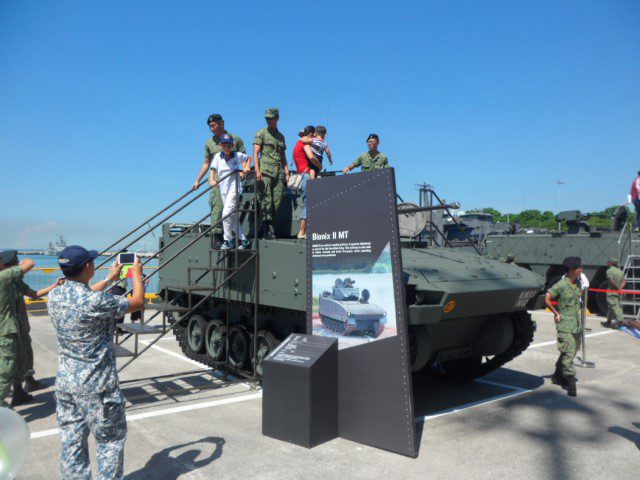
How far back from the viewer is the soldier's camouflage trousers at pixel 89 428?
3.44m

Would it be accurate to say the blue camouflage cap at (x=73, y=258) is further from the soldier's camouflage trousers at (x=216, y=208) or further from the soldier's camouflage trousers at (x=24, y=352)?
the soldier's camouflage trousers at (x=216, y=208)

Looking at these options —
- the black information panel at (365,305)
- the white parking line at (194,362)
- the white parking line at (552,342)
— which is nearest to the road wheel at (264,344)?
the white parking line at (194,362)

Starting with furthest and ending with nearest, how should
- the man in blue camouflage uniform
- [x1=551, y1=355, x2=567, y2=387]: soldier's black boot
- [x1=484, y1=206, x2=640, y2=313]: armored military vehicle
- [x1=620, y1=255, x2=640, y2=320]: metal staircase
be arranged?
[x1=484, y1=206, x2=640, y2=313]: armored military vehicle → [x1=620, y1=255, x2=640, y2=320]: metal staircase → [x1=551, y1=355, x2=567, y2=387]: soldier's black boot → the man in blue camouflage uniform

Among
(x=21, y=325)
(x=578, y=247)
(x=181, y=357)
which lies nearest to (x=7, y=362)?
(x=21, y=325)

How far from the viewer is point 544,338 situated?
11.9m

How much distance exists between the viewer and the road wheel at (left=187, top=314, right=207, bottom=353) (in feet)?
31.3

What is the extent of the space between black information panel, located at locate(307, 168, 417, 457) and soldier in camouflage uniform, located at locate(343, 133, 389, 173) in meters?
2.82

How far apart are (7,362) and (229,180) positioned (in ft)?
11.4

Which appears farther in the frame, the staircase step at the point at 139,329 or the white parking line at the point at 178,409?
the staircase step at the point at 139,329

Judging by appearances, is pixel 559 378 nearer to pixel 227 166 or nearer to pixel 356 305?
pixel 356 305

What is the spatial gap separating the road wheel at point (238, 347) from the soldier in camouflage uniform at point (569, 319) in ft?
13.8

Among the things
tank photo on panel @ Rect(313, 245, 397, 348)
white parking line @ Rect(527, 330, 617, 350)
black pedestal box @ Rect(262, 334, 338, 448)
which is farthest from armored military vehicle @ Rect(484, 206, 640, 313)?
black pedestal box @ Rect(262, 334, 338, 448)

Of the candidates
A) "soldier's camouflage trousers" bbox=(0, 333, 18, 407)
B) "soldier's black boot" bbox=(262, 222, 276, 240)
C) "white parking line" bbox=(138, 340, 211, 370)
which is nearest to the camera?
"soldier's camouflage trousers" bbox=(0, 333, 18, 407)

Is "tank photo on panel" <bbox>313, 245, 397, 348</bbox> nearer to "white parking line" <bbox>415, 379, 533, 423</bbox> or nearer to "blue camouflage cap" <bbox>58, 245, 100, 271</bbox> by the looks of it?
"white parking line" <bbox>415, 379, 533, 423</bbox>
